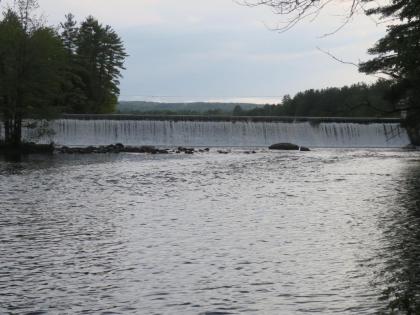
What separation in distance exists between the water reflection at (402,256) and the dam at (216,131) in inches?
1369

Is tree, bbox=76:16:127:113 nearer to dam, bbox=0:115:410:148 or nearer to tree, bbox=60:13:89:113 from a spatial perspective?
tree, bbox=60:13:89:113

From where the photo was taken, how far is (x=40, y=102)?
4272cm

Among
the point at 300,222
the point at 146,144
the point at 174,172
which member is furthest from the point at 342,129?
the point at 300,222

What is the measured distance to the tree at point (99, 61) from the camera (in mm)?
72875

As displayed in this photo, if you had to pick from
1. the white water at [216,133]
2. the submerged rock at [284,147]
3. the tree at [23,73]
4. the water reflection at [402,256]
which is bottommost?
the water reflection at [402,256]

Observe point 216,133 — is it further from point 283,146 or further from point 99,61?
point 99,61

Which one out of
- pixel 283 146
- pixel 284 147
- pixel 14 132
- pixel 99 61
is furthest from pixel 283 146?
pixel 99 61

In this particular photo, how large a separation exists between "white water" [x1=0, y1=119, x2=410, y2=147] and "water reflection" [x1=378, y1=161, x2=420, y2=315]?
3287 cm

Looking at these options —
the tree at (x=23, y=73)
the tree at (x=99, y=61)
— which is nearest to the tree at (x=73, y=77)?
the tree at (x=99, y=61)

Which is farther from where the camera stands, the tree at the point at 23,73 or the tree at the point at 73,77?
the tree at the point at 73,77

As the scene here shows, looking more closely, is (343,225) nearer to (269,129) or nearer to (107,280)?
(107,280)

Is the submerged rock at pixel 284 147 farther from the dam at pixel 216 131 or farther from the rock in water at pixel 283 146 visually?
the dam at pixel 216 131

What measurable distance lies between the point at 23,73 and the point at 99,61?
116 ft

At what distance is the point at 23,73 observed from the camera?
139 feet
